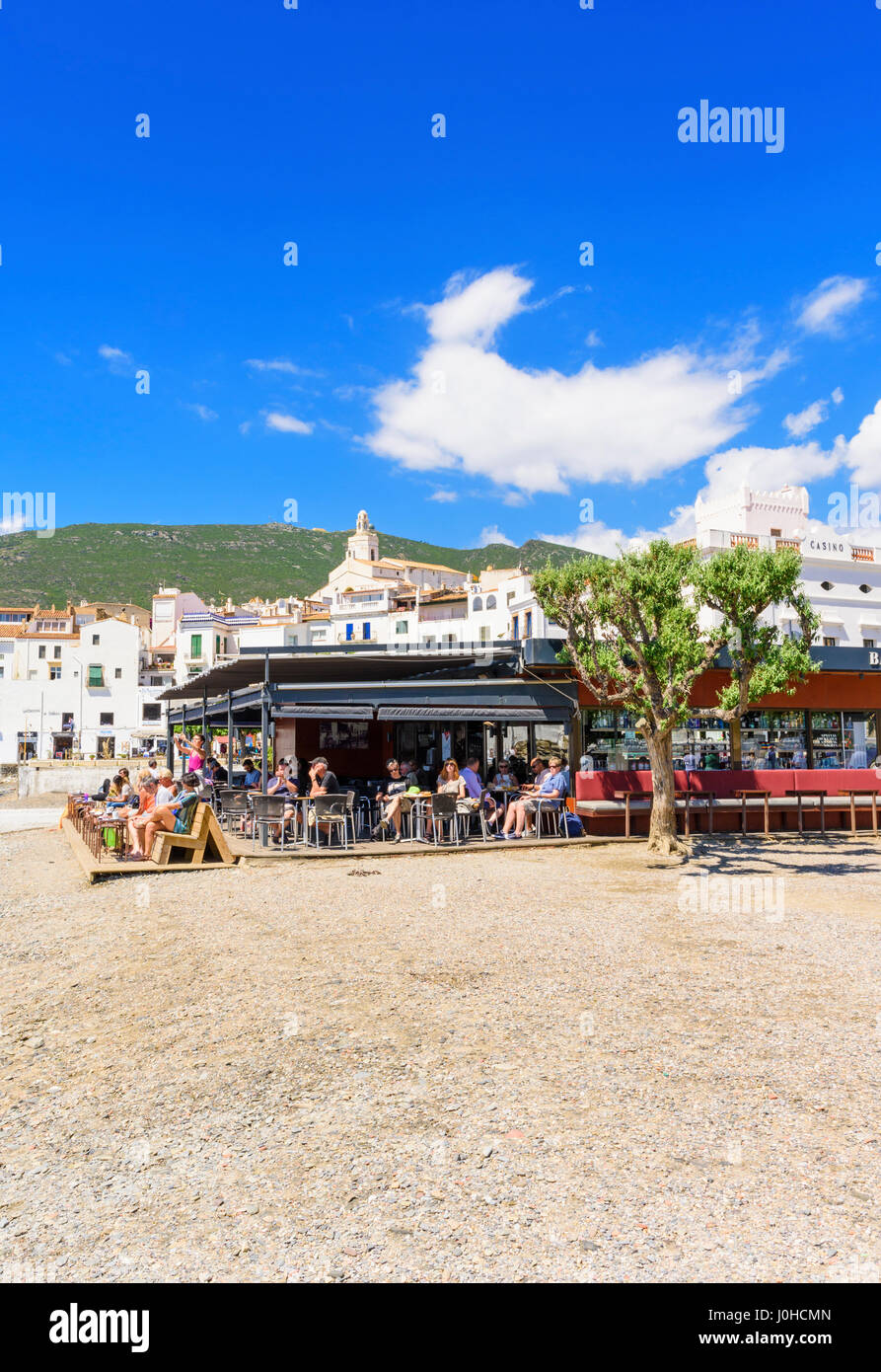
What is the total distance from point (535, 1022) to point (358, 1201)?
223cm

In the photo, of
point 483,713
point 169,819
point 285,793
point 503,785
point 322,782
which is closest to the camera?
point 169,819

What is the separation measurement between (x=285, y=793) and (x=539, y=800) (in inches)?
160

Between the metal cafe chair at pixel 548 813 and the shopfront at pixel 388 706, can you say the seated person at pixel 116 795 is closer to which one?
the shopfront at pixel 388 706

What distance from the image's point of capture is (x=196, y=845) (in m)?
11.5

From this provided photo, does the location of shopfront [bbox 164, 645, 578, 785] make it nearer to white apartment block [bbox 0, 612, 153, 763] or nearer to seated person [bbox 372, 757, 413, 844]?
seated person [bbox 372, 757, 413, 844]

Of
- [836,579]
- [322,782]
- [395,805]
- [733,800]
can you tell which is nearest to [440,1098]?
[322,782]

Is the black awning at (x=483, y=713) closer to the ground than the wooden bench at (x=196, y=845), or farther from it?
farther from it

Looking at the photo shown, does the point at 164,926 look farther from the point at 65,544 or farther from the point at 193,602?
the point at 65,544

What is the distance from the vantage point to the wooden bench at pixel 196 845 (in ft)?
37.2

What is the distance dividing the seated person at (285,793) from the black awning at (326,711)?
38.3 inches

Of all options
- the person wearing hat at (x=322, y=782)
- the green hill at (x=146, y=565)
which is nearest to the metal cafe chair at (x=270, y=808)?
the person wearing hat at (x=322, y=782)

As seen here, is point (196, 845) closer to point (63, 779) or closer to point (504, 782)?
→ point (504, 782)

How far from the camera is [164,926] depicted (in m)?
8.07
